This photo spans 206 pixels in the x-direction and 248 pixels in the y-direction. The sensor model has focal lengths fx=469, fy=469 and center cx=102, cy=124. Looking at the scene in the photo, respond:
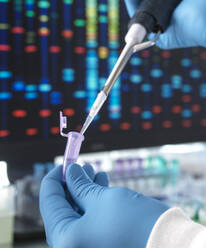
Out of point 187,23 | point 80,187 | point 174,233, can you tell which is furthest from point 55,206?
point 187,23

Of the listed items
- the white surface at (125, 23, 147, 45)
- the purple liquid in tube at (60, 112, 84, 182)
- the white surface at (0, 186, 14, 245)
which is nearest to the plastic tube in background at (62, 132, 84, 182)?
the purple liquid in tube at (60, 112, 84, 182)

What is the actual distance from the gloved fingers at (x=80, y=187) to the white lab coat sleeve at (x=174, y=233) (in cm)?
11

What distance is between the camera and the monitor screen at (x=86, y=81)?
1.01m

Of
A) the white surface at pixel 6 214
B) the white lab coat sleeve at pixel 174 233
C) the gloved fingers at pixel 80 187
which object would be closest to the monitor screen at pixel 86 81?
the white surface at pixel 6 214

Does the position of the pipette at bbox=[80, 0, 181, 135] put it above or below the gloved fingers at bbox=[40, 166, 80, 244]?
above

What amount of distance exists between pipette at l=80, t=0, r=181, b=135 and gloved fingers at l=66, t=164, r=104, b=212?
0.07m

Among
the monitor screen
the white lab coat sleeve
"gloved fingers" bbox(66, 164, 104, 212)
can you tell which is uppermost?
the monitor screen

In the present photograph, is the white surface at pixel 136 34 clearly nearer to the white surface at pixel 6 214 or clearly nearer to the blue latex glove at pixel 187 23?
the blue latex glove at pixel 187 23

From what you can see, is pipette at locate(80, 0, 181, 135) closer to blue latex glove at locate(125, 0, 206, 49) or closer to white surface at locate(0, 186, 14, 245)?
blue latex glove at locate(125, 0, 206, 49)

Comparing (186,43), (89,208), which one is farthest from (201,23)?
(89,208)

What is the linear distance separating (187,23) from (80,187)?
33cm

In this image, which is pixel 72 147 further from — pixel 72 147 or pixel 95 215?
pixel 95 215

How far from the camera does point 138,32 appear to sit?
2.02ft

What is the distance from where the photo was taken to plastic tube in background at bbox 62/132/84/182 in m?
0.65
